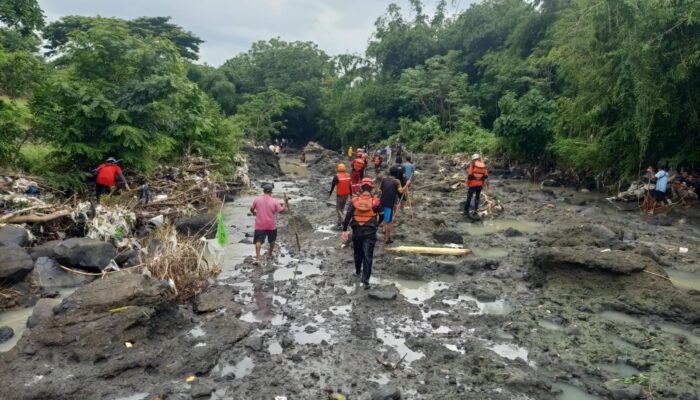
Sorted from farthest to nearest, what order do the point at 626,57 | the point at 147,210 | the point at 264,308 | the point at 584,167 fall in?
the point at 584,167
the point at 626,57
the point at 147,210
the point at 264,308

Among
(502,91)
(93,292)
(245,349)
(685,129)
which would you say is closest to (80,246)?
(93,292)

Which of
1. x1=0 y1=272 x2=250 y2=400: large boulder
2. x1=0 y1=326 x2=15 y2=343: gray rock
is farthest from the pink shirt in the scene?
x1=0 y1=326 x2=15 y2=343: gray rock

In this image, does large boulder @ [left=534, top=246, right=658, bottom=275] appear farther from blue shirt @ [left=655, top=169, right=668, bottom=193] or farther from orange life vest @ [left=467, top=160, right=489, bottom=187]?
blue shirt @ [left=655, top=169, right=668, bottom=193]

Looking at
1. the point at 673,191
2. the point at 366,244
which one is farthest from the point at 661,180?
the point at 366,244

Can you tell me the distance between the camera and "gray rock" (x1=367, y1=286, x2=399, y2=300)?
7.66 meters

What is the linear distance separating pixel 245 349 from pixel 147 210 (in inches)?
309

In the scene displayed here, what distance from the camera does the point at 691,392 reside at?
5035mm

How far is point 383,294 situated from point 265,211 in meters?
3.06

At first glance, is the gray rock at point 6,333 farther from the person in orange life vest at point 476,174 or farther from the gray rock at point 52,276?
the person in orange life vest at point 476,174

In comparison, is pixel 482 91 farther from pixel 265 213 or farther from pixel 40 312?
pixel 40 312

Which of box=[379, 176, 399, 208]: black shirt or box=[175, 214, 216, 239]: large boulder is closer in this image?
box=[379, 176, 399, 208]: black shirt

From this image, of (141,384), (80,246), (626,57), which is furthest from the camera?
(626,57)

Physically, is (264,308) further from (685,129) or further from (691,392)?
(685,129)

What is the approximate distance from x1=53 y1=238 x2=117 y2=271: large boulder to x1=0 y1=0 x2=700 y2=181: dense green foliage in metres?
5.25
